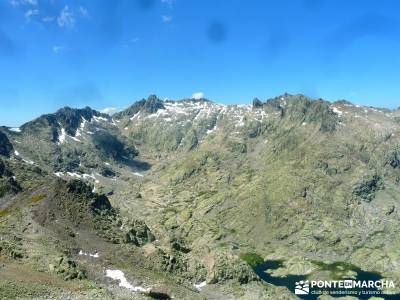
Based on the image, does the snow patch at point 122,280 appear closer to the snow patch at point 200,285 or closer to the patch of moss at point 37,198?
the snow patch at point 200,285

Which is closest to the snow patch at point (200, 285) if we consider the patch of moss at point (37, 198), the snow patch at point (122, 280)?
the snow patch at point (122, 280)

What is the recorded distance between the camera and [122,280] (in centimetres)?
12825

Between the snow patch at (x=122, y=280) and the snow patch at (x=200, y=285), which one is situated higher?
the snow patch at (x=200, y=285)

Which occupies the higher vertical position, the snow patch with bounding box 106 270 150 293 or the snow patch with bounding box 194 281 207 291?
the snow patch with bounding box 194 281 207 291

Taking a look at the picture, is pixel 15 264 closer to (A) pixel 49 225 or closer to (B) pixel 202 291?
(A) pixel 49 225

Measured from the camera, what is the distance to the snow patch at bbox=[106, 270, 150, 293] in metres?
126

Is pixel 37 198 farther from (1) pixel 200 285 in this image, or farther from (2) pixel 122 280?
(1) pixel 200 285

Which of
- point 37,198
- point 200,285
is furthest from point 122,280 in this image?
point 37,198

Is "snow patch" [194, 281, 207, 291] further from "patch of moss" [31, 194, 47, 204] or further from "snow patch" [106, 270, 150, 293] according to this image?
"patch of moss" [31, 194, 47, 204]

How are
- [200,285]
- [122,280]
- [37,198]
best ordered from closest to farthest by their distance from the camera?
[122,280], [200,285], [37,198]

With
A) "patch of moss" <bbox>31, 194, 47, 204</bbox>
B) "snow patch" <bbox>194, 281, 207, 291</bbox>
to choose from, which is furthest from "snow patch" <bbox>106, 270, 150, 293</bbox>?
"patch of moss" <bbox>31, 194, 47, 204</bbox>

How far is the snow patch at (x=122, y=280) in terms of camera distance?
126m

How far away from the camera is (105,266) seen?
134 m

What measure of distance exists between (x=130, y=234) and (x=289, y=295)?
67.2 meters
